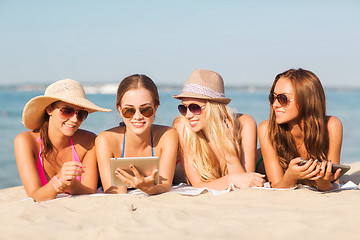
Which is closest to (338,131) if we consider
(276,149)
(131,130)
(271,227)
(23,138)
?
(276,149)

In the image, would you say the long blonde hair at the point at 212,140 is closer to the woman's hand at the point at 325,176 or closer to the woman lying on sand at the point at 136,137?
the woman lying on sand at the point at 136,137

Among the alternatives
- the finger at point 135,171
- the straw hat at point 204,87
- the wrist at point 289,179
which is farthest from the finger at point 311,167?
the finger at point 135,171

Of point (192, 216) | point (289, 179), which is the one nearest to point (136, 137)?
point (192, 216)

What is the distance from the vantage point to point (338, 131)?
4781 mm

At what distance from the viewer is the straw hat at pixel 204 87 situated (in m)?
5.16

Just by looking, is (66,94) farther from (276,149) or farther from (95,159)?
(276,149)

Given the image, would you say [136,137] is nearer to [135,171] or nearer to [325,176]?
[135,171]

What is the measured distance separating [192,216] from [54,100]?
2265mm

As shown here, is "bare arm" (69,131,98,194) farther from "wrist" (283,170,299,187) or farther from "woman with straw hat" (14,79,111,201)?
"wrist" (283,170,299,187)

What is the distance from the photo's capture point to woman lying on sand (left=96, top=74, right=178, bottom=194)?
4.75 m

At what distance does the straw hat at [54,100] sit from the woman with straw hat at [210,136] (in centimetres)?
110

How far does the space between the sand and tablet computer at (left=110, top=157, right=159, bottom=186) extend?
0.20m

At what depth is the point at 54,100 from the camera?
188 inches

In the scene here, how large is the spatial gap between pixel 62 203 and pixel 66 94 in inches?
52.3
